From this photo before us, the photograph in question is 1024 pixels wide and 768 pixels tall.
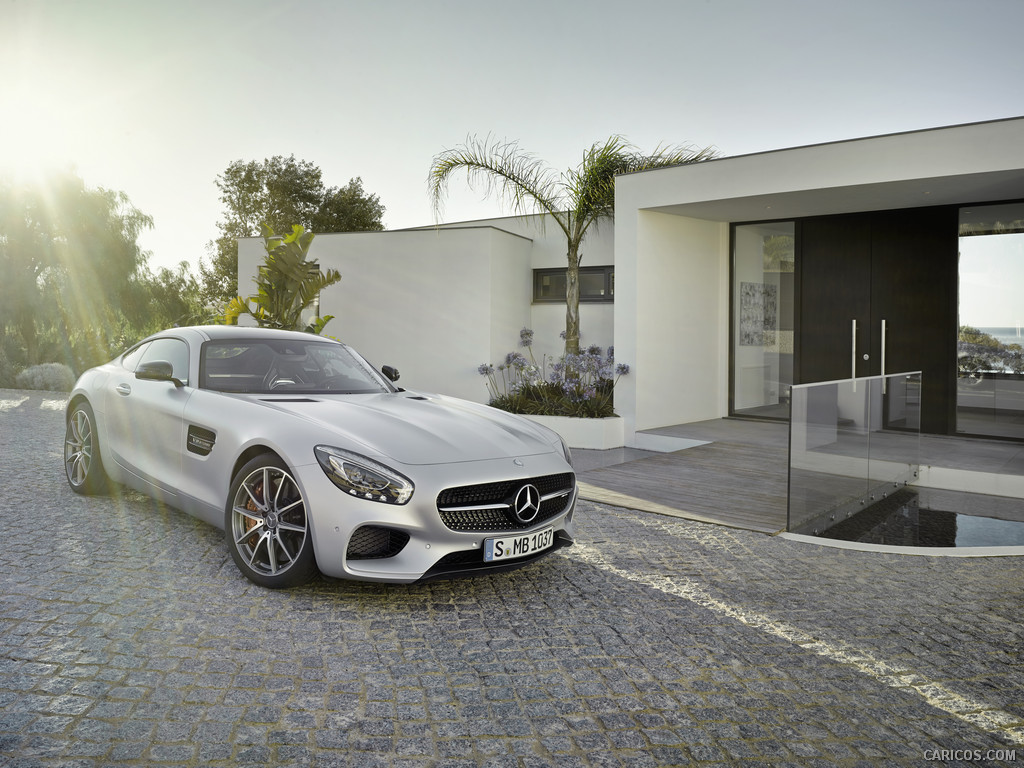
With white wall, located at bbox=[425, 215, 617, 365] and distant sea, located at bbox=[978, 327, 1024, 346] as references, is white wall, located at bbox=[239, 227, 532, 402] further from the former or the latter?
distant sea, located at bbox=[978, 327, 1024, 346]

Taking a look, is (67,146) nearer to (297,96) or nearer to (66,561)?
(297,96)

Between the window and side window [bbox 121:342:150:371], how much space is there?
29.4 feet

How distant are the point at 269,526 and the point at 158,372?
158 centimetres

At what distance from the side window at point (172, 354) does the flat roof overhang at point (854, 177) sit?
6750mm

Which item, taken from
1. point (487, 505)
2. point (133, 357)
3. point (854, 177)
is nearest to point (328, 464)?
point (487, 505)

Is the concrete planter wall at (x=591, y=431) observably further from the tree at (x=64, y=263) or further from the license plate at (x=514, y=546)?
the tree at (x=64, y=263)

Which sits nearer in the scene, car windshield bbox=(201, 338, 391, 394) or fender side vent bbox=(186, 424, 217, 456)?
fender side vent bbox=(186, 424, 217, 456)

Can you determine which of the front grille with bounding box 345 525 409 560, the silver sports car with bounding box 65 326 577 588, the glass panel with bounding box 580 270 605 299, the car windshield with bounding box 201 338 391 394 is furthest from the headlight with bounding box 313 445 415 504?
the glass panel with bounding box 580 270 605 299

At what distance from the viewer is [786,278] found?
37.9ft

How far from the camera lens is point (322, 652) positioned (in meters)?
3.29

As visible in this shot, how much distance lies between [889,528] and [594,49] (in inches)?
375

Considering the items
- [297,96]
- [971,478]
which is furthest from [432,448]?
[297,96]

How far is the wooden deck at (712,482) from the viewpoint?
6.38 m

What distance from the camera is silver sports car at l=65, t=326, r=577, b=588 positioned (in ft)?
11.9
